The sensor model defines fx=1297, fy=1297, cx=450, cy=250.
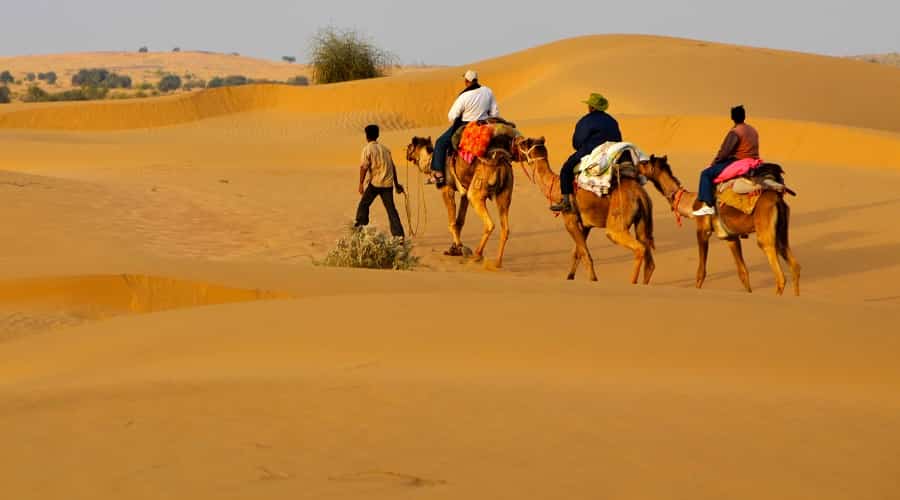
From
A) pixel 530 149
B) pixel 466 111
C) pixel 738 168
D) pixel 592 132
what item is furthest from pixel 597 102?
pixel 466 111

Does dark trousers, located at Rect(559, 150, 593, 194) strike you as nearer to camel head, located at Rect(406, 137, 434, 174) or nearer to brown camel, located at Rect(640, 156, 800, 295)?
brown camel, located at Rect(640, 156, 800, 295)

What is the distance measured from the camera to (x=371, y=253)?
15078mm

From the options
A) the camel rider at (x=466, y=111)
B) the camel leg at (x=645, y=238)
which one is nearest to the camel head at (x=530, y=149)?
the camel rider at (x=466, y=111)

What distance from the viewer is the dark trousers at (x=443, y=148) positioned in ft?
53.4

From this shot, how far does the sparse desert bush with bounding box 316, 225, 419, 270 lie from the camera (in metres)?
15.1

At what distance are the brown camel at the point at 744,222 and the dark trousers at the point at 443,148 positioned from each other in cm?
313

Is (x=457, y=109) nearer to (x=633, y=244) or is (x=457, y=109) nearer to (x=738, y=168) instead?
(x=633, y=244)

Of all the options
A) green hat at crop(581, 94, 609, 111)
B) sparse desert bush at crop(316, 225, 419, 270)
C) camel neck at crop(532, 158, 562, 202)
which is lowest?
sparse desert bush at crop(316, 225, 419, 270)

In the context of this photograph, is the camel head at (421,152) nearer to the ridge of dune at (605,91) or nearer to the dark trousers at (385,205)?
the dark trousers at (385,205)

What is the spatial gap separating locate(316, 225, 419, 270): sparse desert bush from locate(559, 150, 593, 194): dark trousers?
7.27 feet

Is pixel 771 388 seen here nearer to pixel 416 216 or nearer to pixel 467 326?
pixel 467 326

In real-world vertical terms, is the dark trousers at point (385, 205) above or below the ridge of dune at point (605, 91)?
below

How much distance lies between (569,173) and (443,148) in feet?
9.48

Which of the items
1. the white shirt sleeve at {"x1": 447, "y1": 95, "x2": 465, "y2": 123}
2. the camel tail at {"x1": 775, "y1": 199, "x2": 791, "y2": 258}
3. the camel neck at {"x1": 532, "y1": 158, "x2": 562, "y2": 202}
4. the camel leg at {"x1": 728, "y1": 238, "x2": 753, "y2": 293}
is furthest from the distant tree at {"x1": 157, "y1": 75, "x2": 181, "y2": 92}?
the camel tail at {"x1": 775, "y1": 199, "x2": 791, "y2": 258}
